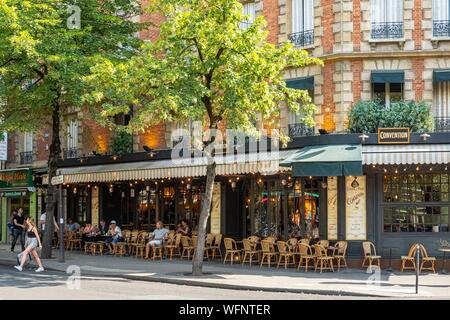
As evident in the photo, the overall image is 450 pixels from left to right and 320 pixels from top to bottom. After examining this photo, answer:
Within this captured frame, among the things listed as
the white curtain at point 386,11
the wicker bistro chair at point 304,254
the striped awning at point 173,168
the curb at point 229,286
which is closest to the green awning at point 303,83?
the striped awning at point 173,168

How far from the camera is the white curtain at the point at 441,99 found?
74.5 feet

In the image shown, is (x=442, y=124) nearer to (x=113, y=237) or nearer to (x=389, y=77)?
(x=389, y=77)

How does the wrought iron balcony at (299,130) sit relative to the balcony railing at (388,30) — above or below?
below

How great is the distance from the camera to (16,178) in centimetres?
3662

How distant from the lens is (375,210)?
22.4 meters

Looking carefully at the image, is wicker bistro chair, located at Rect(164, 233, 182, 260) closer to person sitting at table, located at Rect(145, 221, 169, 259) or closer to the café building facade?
person sitting at table, located at Rect(145, 221, 169, 259)

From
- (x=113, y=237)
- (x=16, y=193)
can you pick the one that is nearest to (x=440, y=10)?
(x=113, y=237)

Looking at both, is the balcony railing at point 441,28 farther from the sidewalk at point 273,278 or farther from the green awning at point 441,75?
the sidewalk at point 273,278

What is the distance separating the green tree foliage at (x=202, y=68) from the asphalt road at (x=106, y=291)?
13.3ft

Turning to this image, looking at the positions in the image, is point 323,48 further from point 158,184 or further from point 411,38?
point 158,184

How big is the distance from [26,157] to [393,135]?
21.9 meters

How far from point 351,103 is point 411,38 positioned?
9.02 ft

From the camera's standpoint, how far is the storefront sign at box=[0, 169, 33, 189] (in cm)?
3559
